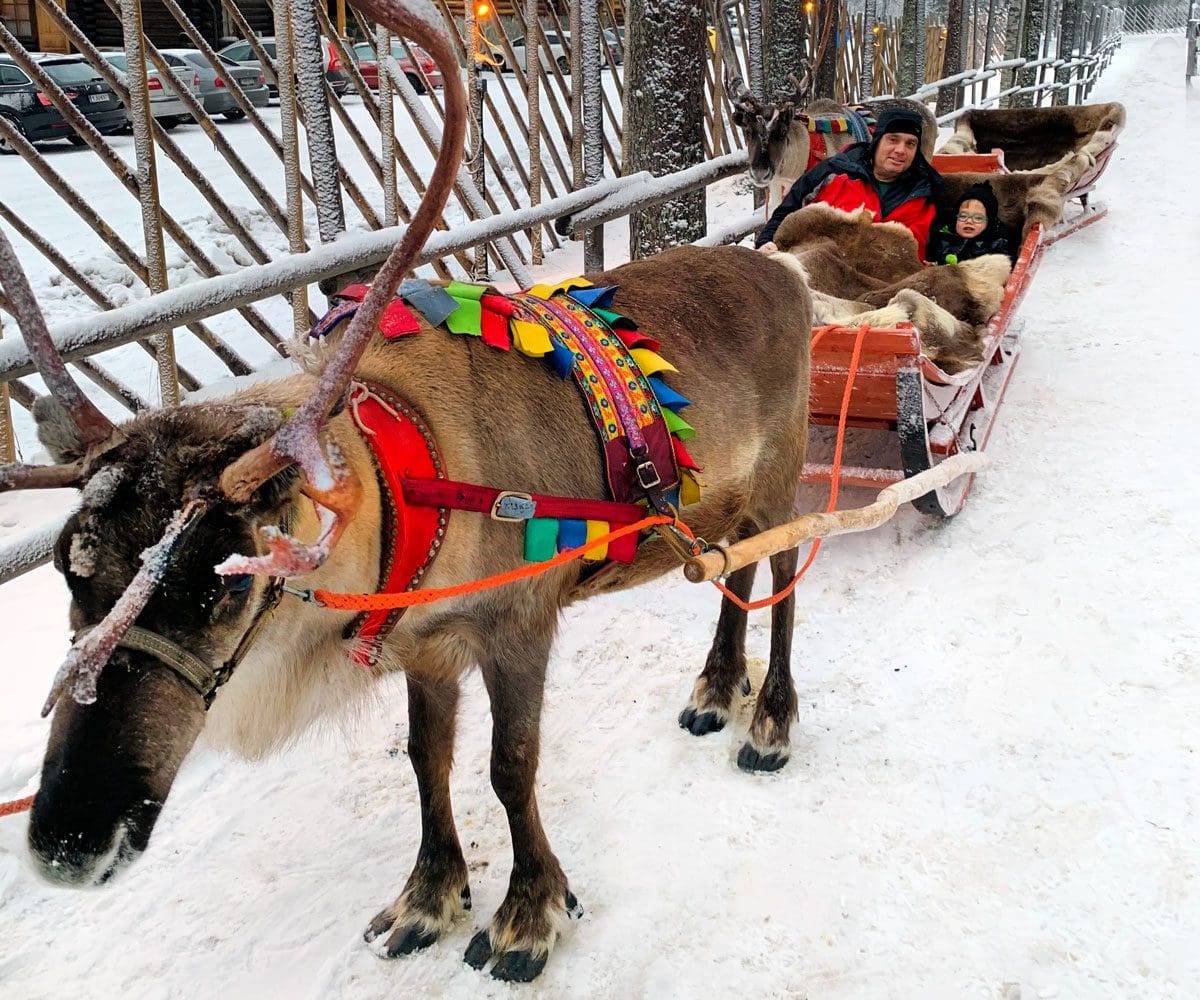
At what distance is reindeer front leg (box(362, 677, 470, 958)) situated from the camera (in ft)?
8.07

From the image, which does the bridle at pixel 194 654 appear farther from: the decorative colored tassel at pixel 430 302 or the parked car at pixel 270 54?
the parked car at pixel 270 54

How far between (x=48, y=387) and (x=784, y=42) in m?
9.01

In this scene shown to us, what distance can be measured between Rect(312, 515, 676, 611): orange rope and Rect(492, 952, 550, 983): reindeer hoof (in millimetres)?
946

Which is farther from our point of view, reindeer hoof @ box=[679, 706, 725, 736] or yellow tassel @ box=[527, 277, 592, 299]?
reindeer hoof @ box=[679, 706, 725, 736]

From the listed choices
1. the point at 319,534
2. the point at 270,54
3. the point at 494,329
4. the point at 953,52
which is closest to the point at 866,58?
the point at 953,52

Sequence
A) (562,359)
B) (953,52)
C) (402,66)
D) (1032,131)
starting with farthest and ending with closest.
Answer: (953,52) → (402,66) → (1032,131) → (562,359)

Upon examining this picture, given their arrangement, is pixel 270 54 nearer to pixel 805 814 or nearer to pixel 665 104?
pixel 665 104

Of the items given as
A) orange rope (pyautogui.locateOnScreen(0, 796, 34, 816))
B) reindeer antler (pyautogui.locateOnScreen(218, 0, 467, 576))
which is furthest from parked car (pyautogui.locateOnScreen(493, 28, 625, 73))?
orange rope (pyautogui.locateOnScreen(0, 796, 34, 816))

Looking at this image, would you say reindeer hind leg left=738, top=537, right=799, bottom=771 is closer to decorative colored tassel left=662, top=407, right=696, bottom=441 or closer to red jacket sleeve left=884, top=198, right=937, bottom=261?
decorative colored tassel left=662, top=407, right=696, bottom=441

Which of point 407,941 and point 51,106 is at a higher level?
point 51,106

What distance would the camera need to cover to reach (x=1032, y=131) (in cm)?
953

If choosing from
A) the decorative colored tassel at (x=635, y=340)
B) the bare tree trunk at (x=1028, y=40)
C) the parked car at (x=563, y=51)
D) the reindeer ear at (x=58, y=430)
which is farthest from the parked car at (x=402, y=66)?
the bare tree trunk at (x=1028, y=40)

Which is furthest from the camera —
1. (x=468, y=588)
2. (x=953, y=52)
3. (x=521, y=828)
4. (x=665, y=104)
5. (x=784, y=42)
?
(x=953, y=52)

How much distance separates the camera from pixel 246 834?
277 centimetres
